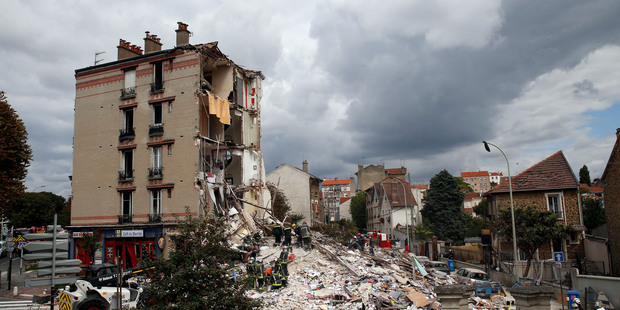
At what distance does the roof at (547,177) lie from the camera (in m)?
33.2

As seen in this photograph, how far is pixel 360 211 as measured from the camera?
3403 inches

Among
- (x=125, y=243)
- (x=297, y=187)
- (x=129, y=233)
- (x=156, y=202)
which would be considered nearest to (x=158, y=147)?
(x=156, y=202)

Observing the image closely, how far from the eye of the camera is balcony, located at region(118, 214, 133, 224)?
31562 mm

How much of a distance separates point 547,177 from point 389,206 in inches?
1261

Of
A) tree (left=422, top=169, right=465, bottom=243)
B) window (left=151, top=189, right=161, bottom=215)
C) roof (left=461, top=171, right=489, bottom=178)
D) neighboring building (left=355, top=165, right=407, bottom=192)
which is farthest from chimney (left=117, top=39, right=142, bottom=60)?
roof (left=461, top=171, right=489, bottom=178)

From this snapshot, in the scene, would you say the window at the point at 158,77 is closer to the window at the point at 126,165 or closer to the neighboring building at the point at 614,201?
the window at the point at 126,165

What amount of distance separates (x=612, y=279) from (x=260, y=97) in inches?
1080

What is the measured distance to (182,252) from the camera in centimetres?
996

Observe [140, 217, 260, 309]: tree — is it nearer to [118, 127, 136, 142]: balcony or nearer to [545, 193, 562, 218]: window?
[118, 127, 136, 142]: balcony

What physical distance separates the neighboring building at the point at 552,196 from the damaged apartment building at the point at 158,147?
19.7 meters

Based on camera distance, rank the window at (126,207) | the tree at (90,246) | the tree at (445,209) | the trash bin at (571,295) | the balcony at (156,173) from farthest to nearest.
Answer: the tree at (445,209) < the window at (126,207) < the balcony at (156,173) < the tree at (90,246) < the trash bin at (571,295)

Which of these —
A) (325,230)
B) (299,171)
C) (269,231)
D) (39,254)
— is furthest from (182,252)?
(299,171)

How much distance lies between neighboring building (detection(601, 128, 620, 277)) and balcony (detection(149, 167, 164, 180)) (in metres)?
29.0

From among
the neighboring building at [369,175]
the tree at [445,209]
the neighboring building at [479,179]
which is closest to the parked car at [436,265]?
the tree at [445,209]
